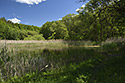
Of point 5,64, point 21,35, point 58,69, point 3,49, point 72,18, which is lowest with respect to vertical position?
point 58,69

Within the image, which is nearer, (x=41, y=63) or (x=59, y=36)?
(x=41, y=63)

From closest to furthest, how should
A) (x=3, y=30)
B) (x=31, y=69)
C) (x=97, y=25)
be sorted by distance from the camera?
1. (x=31, y=69)
2. (x=97, y=25)
3. (x=3, y=30)

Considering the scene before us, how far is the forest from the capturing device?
3848 millimetres

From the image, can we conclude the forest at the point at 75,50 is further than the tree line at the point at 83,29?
No

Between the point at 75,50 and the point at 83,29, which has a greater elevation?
the point at 83,29

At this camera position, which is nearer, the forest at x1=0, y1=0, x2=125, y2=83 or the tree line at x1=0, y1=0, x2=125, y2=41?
the forest at x1=0, y1=0, x2=125, y2=83

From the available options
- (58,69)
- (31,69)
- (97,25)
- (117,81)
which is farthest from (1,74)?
(97,25)

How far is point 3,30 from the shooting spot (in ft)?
97.3

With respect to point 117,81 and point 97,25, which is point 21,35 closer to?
point 97,25

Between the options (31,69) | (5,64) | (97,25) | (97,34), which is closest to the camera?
(5,64)

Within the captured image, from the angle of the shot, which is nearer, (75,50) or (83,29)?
(75,50)

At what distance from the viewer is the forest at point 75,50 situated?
3.85m

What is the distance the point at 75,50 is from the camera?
10336 millimetres

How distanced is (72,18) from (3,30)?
25096mm
